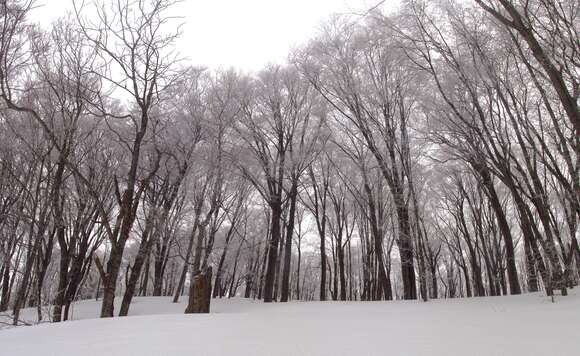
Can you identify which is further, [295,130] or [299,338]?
[295,130]

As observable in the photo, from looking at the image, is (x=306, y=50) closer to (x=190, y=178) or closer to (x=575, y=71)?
(x=190, y=178)

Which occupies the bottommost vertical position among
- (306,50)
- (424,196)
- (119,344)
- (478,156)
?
(119,344)

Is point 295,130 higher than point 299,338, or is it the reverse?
point 295,130

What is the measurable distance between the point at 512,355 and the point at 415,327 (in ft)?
5.59

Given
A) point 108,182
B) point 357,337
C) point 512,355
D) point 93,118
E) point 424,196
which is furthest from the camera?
point 424,196

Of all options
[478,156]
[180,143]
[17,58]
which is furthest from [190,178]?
[478,156]

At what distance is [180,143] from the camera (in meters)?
11.3

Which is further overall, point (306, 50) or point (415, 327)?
point (306, 50)

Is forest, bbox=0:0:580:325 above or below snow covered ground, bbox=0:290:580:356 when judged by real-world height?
above

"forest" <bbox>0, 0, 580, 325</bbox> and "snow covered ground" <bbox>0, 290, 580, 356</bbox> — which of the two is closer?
"snow covered ground" <bbox>0, 290, 580, 356</bbox>

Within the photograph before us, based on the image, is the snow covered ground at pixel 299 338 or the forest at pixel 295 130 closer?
the snow covered ground at pixel 299 338

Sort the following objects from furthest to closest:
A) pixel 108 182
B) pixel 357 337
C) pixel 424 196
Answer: pixel 424 196 → pixel 108 182 → pixel 357 337

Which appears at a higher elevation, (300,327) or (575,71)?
(575,71)

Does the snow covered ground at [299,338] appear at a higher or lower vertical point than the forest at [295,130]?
lower
